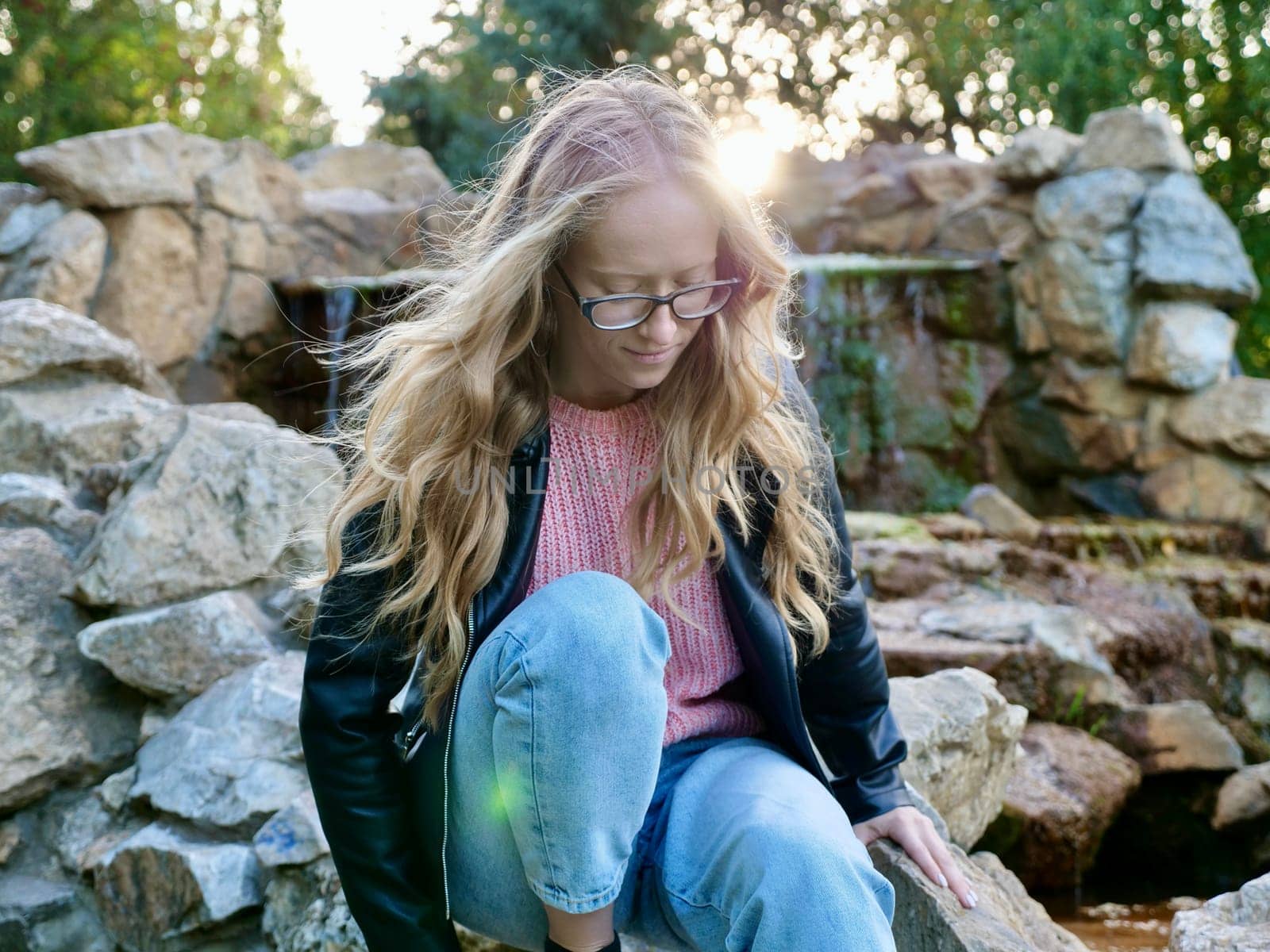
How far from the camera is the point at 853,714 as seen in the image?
5.25ft

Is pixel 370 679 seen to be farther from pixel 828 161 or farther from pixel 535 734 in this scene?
pixel 828 161

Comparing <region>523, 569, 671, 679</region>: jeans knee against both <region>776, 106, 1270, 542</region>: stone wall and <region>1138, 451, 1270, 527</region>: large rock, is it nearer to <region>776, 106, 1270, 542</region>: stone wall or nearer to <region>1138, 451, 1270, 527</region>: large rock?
<region>776, 106, 1270, 542</region>: stone wall

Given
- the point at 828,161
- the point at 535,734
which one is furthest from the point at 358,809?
the point at 828,161

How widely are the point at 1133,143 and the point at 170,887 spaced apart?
20.6 feet

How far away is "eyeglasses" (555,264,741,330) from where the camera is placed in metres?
1.42

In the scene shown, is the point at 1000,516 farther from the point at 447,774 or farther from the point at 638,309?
the point at 447,774

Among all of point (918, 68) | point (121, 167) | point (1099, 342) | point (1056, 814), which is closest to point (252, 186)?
point (121, 167)

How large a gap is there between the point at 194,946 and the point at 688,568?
109 cm

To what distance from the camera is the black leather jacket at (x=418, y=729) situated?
138cm

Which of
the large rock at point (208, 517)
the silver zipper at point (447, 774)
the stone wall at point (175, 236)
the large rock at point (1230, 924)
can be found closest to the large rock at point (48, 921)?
the large rock at point (208, 517)

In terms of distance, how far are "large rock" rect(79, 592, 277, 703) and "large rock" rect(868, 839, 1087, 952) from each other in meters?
1.26

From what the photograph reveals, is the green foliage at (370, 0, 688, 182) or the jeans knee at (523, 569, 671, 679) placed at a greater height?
the green foliage at (370, 0, 688, 182)

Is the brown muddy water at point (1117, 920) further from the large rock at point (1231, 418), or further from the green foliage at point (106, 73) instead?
the green foliage at point (106, 73)

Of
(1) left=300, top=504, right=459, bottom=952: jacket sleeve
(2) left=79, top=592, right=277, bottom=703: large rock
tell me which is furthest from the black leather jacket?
(2) left=79, top=592, right=277, bottom=703: large rock
